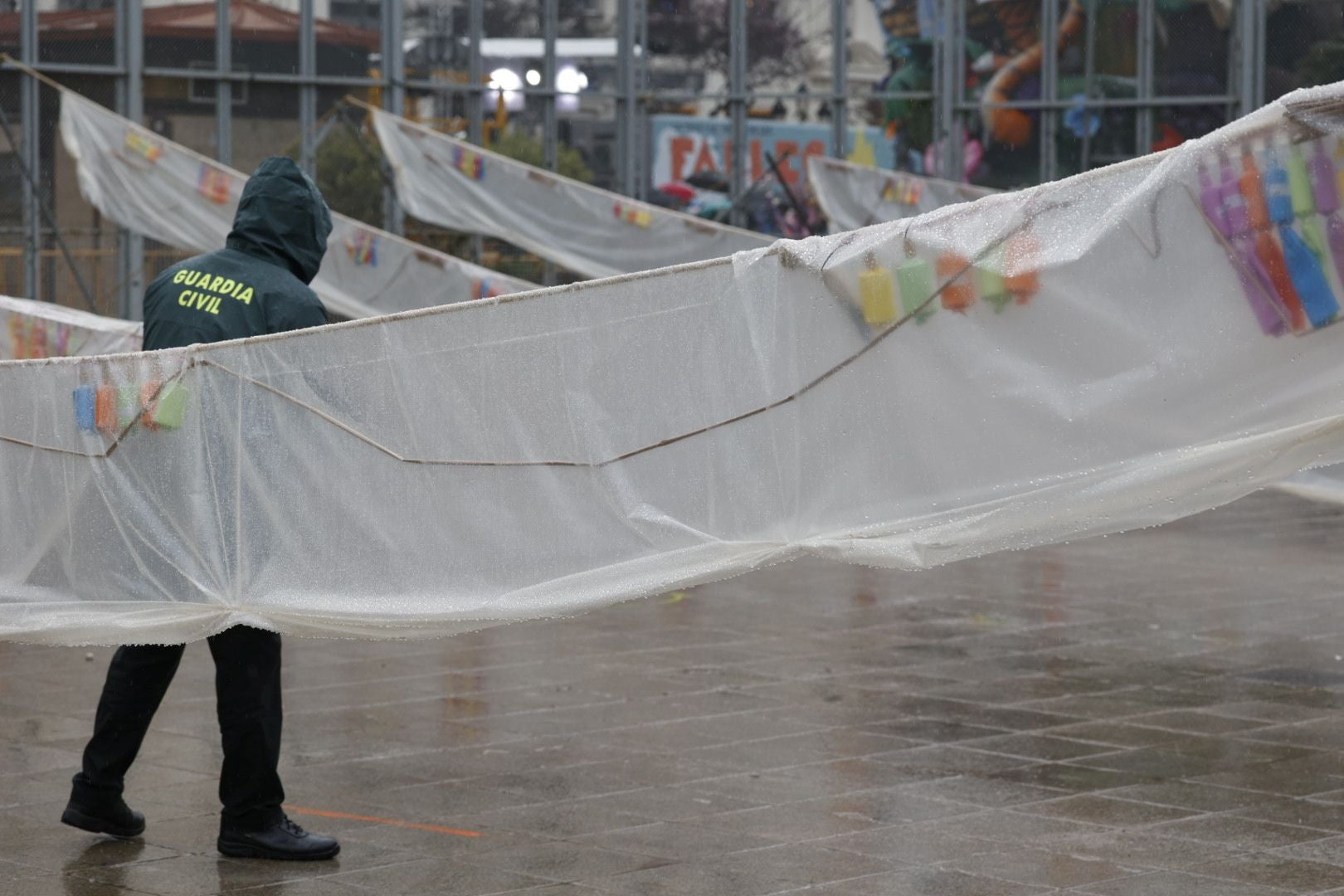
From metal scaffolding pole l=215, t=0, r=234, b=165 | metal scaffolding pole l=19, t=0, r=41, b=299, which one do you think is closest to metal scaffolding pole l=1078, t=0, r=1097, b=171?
metal scaffolding pole l=215, t=0, r=234, b=165

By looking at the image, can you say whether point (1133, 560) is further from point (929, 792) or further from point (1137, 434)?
point (1137, 434)

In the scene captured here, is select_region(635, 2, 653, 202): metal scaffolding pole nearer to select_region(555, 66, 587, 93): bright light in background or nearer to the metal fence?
the metal fence

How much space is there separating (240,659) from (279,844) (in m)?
0.53

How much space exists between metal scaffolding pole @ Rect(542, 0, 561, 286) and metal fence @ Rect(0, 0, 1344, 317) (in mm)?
26

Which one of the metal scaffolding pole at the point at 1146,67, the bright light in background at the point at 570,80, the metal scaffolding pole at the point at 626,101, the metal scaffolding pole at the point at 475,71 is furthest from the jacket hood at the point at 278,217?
the metal scaffolding pole at the point at 1146,67

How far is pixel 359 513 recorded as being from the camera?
569 centimetres

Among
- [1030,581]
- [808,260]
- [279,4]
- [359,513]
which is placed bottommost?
[1030,581]

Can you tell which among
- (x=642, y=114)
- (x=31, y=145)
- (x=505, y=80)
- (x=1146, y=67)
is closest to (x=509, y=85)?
(x=505, y=80)

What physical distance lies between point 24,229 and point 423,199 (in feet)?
14.1

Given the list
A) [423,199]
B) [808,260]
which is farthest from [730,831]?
[423,199]

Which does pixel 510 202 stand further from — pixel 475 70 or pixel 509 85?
pixel 509 85

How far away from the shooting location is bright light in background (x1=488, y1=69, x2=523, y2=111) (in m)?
23.4

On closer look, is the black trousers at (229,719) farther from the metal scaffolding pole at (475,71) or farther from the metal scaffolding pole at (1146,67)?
the metal scaffolding pole at (1146,67)

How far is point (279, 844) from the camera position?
19.7 ft
